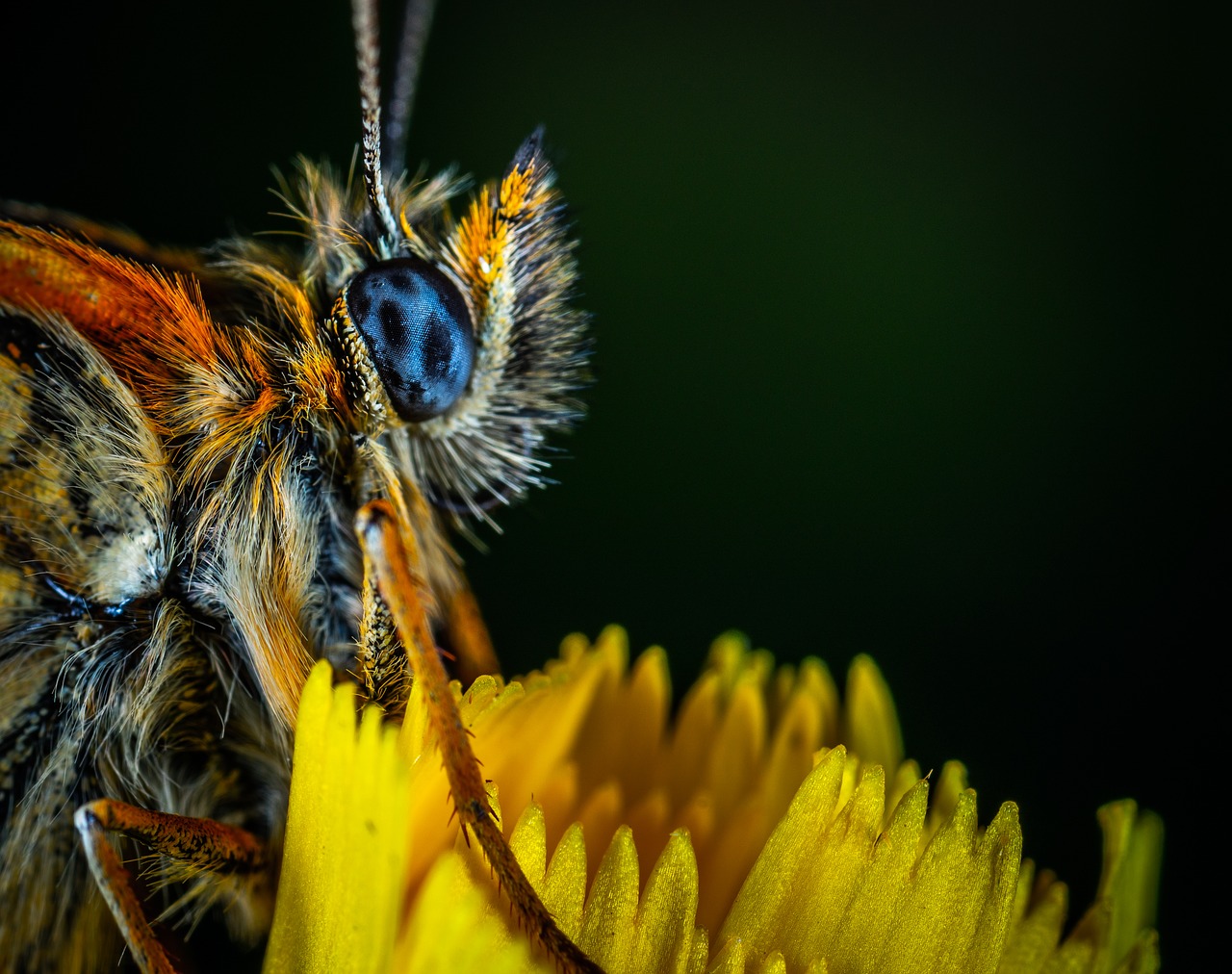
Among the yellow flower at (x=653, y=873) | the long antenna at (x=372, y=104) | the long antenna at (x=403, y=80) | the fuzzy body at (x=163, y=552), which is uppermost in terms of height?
the long antenna at (x=403, y=80)

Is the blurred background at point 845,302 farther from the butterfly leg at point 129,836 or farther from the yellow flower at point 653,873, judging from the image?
the butterfly leg at point 129,836

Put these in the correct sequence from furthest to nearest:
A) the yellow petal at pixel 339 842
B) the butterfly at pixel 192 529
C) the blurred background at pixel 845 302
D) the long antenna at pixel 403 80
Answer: the blurred background at pixel 845 302 < the long antenna at pixel 403 80 < the butterfly at pixel 192 529 < the yellow petal at pixel 339 842

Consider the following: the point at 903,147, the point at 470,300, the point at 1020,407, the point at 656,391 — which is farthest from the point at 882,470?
the point at 470,300

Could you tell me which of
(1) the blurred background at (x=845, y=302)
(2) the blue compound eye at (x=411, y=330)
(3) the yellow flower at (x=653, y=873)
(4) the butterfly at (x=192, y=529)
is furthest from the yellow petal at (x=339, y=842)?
(1) the blurred background at (x=845, y=302)

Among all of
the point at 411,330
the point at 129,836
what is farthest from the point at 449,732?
the point at 411,330

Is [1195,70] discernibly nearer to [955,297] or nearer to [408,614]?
[955,297]

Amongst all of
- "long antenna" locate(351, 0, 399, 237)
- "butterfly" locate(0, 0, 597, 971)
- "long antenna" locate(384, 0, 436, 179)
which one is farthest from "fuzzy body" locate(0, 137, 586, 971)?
"long antenna" locate(384, 0, 436, 179)

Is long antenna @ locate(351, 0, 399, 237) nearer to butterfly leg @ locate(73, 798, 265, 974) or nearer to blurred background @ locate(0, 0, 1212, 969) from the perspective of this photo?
butterfly leg @ locate(73, 798, 265, 974)
